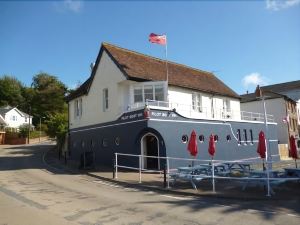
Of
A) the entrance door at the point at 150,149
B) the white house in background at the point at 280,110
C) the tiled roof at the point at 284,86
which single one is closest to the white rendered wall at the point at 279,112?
the white house in background at the point at 280,110

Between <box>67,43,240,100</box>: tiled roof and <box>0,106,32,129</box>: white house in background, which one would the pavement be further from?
<box>0,106,32,129</box>: white house in background

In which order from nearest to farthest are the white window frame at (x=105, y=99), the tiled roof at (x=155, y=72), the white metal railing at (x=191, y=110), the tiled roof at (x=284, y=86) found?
the white metal railing at (x=191, y=110) < the tiled roof at (x=155, y=72) < the white window frame at (x=105, y=99) < the tiled roof at (x=284, y=86)

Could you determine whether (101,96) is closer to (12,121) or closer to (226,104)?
(226,104)

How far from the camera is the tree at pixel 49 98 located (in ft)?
248

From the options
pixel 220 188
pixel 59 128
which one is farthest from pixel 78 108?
pixel 220 188

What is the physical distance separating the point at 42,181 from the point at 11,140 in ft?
159

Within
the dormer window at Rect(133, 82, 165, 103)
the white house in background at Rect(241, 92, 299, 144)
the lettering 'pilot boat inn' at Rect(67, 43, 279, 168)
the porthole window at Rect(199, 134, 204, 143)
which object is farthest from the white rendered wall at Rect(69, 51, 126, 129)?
the white house in background at Rect(241, 92, 299, 144)

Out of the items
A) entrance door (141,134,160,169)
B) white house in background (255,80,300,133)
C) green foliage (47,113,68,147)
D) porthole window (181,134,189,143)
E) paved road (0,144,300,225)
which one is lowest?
paved road (0,144,300,225)

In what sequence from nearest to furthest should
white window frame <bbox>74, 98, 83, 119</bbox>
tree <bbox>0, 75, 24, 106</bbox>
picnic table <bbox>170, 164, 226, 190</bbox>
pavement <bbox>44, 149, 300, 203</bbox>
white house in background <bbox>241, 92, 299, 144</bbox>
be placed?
pavement <bbox>44, 149, 300, 203</bbox> < picnic table <bbox>170, 164, 226, 190</bbox> < white window frame <bbox>74, 98, 83, 119</bbox> < white house in background <bbox>241, 92, 299, 144</bbox> < tree <bbox>0, 75, 24, 106</bbox>

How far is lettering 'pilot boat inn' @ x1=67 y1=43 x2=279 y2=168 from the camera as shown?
72.3 feet

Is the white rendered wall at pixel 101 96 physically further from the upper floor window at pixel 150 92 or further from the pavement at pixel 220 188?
the pavement at pixel 220 188

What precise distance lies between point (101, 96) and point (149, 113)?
706 cm

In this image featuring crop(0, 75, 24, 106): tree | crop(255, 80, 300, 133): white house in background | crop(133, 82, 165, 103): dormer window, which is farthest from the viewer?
crop(0, 75, 24, 106): tree

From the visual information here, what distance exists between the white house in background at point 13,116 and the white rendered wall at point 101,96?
158 ft
